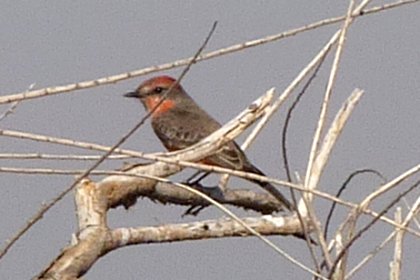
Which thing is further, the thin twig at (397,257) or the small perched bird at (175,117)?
the small perched bird at (175,117)

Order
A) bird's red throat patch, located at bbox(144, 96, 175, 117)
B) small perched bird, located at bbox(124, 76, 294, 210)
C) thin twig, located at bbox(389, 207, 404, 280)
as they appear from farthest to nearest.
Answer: bird's red throat patch, located at bbox(144, 96, 175, 117) < small perched bird, located at bbox(124, 76, 294, 210) < thin twig, located at bbox(389, 207, 404, 280)

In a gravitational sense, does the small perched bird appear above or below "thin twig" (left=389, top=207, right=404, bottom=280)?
above

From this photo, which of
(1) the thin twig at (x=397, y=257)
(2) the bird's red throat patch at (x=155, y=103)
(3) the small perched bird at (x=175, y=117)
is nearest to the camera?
(1) the thin twig at (x=397, y=257)

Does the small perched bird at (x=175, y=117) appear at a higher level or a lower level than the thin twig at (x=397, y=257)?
higher

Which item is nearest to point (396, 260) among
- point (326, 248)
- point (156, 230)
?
point (326, 248)

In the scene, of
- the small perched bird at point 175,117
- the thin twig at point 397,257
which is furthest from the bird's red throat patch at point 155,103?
the thin twig at point 397,257

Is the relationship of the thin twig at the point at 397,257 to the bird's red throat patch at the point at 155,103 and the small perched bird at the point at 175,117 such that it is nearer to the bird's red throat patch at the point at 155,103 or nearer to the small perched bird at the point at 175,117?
the small perched bird at the point at 175,117

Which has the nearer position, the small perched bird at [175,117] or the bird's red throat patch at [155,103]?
the small perched bird at [175,117]

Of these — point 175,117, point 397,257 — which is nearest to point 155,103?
point 175,117

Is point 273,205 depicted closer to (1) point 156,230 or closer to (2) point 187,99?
(1) point 156,230

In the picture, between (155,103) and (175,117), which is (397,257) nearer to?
(155,103)

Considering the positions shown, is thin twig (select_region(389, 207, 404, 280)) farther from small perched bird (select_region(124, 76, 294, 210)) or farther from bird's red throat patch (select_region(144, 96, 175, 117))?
bird's red throat patch (select_region(144, 96, 175, 117))

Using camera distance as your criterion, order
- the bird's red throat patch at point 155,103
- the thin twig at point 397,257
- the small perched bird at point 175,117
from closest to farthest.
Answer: the thin twig at point 397,257 < the small perched bird at point 175,117 < the bird's red throat patch at point 155,103

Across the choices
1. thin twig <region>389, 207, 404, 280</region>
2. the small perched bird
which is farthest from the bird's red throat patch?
thin twig <region>389, 207, 404, 280</region>
